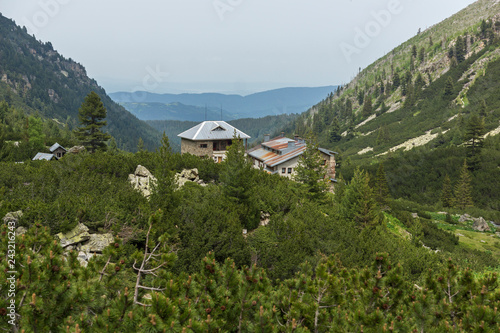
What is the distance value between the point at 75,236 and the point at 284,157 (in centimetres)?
3379

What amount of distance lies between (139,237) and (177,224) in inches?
66.7

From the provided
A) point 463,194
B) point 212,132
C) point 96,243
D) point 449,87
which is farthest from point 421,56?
point 96,243

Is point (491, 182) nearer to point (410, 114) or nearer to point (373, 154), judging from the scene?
point (373, 154)

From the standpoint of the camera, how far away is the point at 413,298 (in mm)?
5301

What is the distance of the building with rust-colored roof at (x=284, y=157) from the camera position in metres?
40.4

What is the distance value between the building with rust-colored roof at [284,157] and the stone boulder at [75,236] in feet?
88.3

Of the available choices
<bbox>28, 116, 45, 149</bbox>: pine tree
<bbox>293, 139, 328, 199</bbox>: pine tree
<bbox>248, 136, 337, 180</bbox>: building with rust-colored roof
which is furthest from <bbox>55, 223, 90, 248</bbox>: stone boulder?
<bbox>28, 116, 45, 149</bbox>: pine tree

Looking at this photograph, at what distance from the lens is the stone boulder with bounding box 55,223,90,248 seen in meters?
8.91

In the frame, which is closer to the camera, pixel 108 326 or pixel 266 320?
pixel 108 326

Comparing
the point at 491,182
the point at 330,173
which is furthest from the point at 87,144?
the point at 491,182

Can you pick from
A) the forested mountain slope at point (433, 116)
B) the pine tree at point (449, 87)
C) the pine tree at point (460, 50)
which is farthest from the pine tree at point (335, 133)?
the pine tree at point (460, 50)

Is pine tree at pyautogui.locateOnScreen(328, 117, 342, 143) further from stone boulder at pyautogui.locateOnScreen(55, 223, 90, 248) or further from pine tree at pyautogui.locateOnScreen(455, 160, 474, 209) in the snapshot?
stone boulder at pyautogui.locateOnScreen(55, 223, 90, 248)

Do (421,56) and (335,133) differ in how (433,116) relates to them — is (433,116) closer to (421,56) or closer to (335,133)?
(335,133)

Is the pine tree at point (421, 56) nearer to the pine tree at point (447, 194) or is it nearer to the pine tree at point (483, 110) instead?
the pine tree at point (483, 110)
